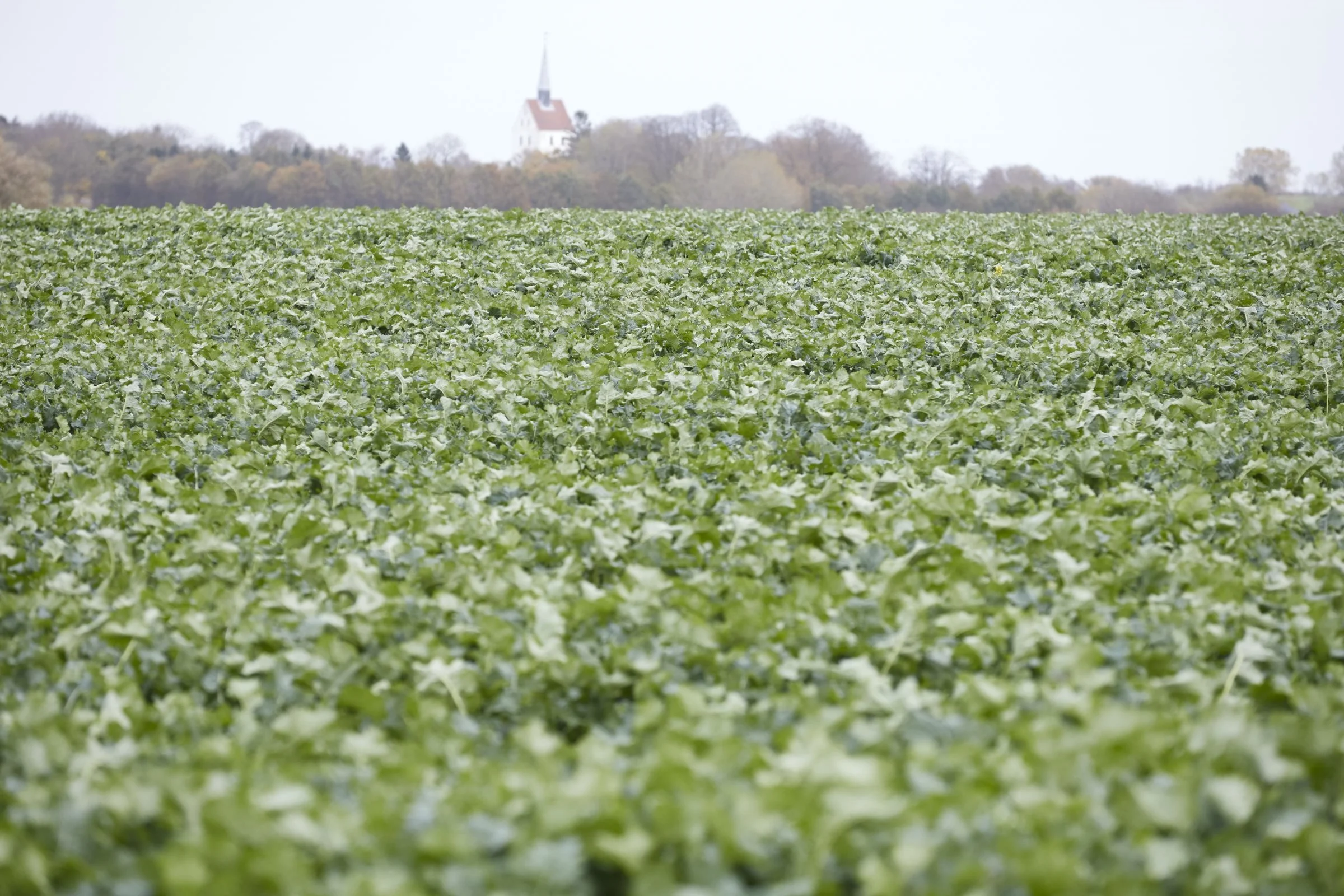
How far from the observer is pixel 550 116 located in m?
169

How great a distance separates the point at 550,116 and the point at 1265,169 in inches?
4929

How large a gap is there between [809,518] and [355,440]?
10.4 ft

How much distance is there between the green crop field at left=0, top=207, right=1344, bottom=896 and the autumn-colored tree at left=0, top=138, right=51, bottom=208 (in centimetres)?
2768

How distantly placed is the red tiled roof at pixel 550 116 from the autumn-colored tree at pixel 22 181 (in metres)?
135

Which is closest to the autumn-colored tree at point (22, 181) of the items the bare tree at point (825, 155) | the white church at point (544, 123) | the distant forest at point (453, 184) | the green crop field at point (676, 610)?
the distant forest at point (453, 184)

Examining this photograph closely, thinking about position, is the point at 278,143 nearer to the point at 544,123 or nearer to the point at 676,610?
the point at 676,610

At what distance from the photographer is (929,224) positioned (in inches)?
698

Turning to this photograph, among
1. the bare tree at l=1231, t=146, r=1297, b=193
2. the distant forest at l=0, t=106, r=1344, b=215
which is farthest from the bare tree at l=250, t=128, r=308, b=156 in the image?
the bare tree at l=1231, t=146, r=1297, b=193

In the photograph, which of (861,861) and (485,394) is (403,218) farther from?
(861,861)

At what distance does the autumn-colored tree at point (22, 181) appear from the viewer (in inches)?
1308

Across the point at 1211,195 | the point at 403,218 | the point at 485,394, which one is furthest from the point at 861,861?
the point at 1211,195

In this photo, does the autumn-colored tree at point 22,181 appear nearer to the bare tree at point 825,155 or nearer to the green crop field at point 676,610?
the green crop field at point 676,610

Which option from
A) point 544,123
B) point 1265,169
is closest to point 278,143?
point 1265,169

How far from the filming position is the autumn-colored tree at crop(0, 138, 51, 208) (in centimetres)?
3322
